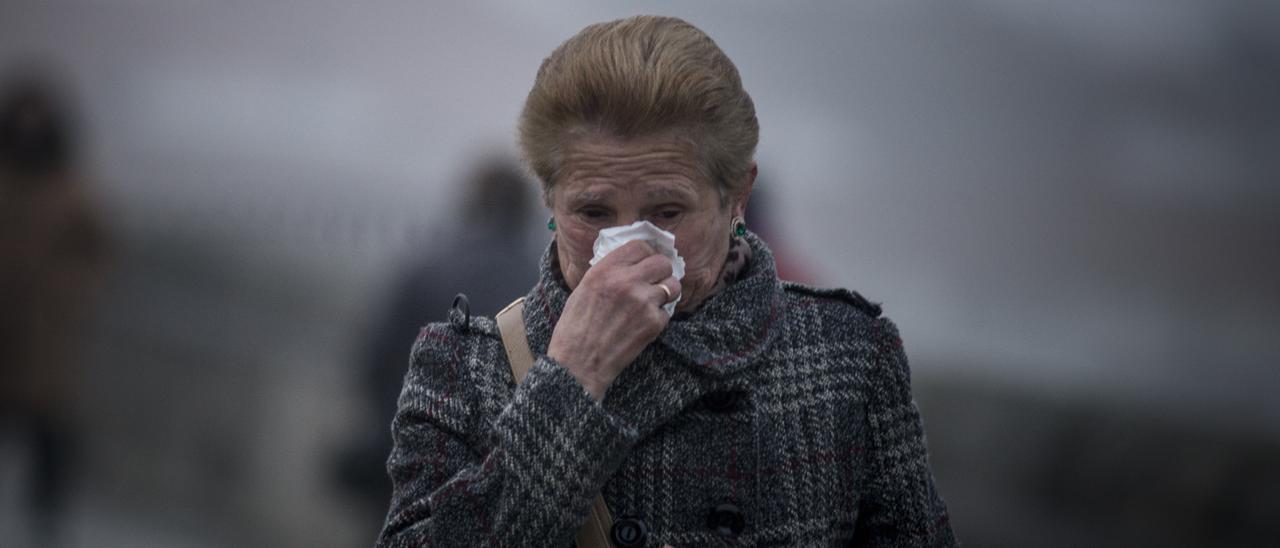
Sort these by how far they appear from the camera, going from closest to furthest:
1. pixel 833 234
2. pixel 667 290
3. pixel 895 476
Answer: pixel 667 290 → pixel 895 476 → pixel 833 234

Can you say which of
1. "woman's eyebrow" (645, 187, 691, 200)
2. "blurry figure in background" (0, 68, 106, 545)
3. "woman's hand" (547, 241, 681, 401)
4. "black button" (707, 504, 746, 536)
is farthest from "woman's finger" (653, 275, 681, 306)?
"blurry figure in background" (0, 68, 106, 545)

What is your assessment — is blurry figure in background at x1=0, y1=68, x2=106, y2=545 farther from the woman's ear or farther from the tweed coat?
the woman's ear

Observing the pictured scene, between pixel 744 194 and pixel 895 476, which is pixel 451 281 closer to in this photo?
pixel 744 194

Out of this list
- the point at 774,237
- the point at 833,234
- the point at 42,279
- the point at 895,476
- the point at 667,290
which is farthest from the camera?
the point at 833,234

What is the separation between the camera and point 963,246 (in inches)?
177

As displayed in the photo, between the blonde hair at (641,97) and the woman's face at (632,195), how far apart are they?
2 cm

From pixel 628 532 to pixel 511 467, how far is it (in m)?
0.20

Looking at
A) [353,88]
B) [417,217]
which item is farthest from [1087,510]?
[353,88]

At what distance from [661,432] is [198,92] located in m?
2.68

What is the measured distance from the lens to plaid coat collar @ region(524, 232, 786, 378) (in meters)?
1.90

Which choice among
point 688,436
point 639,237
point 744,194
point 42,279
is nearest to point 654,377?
point 688,436

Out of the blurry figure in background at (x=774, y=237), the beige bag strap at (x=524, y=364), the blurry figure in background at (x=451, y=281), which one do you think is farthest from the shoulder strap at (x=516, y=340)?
the blurry figure in background at (x=451, y=281)

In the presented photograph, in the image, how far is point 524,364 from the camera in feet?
6.14

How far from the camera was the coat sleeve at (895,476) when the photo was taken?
194 centimetres
